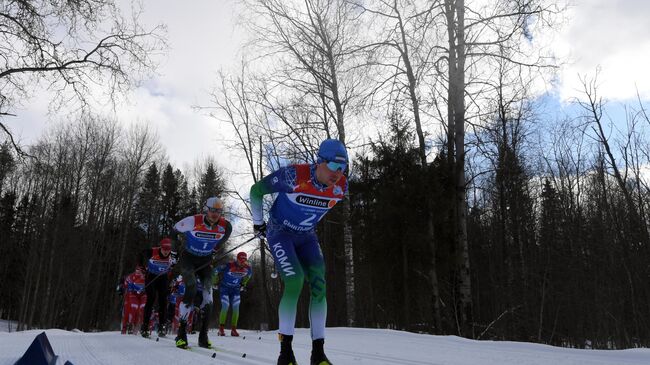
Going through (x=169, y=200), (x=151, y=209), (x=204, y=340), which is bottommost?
(x=204, y=340)

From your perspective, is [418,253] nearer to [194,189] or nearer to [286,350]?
[286,350]

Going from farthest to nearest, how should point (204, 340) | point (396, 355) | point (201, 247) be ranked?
point (201, 247) < point (204, 340) < point (396, 355)

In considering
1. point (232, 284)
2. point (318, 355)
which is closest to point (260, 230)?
point (318, 355)

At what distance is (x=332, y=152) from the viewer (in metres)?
3.47

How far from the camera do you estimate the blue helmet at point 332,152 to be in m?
3.46

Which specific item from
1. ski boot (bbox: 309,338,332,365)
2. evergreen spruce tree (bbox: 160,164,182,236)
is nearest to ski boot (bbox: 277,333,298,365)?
ski boot (bbox: 309,338,332,365)

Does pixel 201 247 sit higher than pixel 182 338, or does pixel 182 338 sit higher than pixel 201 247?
pixel 201 247

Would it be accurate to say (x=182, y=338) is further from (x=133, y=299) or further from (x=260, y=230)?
(x=133, y=299)

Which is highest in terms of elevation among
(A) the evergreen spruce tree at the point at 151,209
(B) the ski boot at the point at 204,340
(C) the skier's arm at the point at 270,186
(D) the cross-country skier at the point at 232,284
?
(A) the evergreen spruce tree at the point at 151,209

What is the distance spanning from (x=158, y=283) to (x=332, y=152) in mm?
6782

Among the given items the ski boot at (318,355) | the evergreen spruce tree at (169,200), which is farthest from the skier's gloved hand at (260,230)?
the evergreen spruce tree at (169,200)

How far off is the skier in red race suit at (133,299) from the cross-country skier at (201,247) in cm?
567

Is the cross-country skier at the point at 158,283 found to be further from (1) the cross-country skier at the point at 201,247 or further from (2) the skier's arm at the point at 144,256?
(1) the cross-country skier at the point at 201,247

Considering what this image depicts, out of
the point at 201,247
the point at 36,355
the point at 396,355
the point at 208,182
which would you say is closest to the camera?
the point at 36,355
